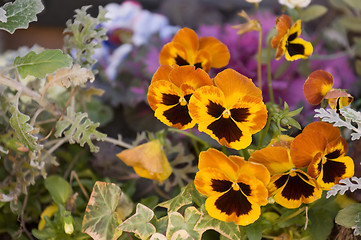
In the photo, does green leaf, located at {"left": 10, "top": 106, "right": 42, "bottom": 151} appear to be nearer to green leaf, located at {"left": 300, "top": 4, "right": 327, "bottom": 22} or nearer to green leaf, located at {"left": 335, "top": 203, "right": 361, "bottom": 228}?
green leaf, located at {"left": 335, "top": 203, "right": 361, "bottom": 228}

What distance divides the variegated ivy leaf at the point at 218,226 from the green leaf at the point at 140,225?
0.04 meters

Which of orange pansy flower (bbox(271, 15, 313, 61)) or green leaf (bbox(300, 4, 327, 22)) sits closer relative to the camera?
orange pansy flower (bbox(271, 15, 313, 61))

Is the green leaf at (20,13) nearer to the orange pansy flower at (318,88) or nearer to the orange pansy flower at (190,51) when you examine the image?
the orange pansy flower at (190,51)

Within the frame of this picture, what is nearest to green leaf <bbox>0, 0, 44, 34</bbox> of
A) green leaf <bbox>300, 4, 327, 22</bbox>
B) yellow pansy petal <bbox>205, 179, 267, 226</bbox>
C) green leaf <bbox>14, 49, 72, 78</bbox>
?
green leaf <bbox>14, 49, 72, 78</bbox>

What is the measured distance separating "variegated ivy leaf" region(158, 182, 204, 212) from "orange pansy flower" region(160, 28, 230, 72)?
0.13 meters

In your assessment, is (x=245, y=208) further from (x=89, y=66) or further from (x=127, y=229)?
(x=89, y=66)

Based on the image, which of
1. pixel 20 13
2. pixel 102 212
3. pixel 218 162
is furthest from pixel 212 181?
pixel 20 13

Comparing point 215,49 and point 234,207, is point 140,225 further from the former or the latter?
point 215,49

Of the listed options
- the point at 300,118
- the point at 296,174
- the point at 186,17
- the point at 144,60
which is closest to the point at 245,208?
the point at 296,174

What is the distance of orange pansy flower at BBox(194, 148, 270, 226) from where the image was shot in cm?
35

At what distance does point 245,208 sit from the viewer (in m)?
0.36

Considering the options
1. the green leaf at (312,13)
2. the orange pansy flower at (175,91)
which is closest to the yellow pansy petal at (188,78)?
the orange pansy flower at (175,91)

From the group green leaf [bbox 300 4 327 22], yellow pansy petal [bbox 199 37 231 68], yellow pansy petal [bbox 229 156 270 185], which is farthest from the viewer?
green leaf [bbox 300 4 327 22]

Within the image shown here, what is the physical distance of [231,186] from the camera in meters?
0.36
